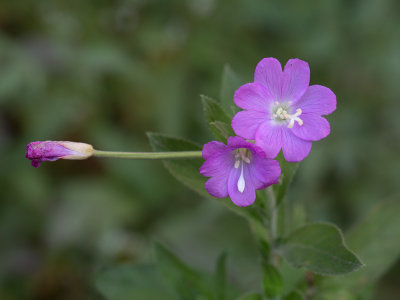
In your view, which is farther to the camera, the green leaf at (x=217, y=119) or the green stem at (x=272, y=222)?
the green stem at (x=272, y=222)

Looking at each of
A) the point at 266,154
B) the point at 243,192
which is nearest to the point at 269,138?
the point at 266,154

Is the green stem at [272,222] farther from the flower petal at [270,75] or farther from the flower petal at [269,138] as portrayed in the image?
the flower petal at [270,75]

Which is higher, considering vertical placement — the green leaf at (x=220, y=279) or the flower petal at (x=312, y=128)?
the flower petal at (x=312, y=128)

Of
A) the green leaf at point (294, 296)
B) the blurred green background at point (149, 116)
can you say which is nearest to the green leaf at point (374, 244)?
the green leaf at point (294, 296)

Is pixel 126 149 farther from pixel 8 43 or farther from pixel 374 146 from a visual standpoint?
pixel 374 146

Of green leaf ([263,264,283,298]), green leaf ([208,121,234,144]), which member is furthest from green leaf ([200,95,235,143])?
green leaf ([263,264,283,298])

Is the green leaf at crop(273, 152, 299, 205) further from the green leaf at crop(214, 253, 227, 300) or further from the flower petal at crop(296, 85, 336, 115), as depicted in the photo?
the green leaf at crop(214, 253, 227, 300)

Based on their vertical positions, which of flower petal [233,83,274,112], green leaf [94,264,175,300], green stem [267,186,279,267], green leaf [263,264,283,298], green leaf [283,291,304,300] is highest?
flower petal [233,83,274,112]
